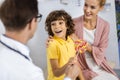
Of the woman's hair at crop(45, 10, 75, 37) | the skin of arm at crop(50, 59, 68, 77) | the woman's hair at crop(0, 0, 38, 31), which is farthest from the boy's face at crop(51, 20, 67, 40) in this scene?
the woman's hair at crop(0, 0, 38, 31)

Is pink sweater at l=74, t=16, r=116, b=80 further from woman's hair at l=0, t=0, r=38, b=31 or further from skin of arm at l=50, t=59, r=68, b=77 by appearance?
woman's hair at l=0, t=0, r=38, b=31

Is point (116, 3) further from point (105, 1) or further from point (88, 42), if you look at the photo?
point (88, 42)

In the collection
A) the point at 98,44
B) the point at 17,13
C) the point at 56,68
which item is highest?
the point at 17,13

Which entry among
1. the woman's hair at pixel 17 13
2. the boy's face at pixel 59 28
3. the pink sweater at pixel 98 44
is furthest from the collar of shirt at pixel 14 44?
the pink sweater at pixel 98 44

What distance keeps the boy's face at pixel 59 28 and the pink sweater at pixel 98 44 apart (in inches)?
4.1

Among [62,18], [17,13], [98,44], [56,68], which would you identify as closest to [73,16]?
[62,18]

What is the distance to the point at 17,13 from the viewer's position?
100 centimetres

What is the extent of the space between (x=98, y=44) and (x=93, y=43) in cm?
3

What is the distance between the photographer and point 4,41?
0.99 metres

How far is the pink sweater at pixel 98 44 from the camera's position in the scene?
5.26 ft

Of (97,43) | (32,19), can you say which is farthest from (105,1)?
(32,19)

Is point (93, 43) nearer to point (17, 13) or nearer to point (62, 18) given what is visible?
point (62, 18)

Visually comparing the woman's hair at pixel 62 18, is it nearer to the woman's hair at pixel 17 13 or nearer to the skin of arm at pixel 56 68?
the skin of arm at pixel 56 68

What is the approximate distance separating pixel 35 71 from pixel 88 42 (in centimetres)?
70
